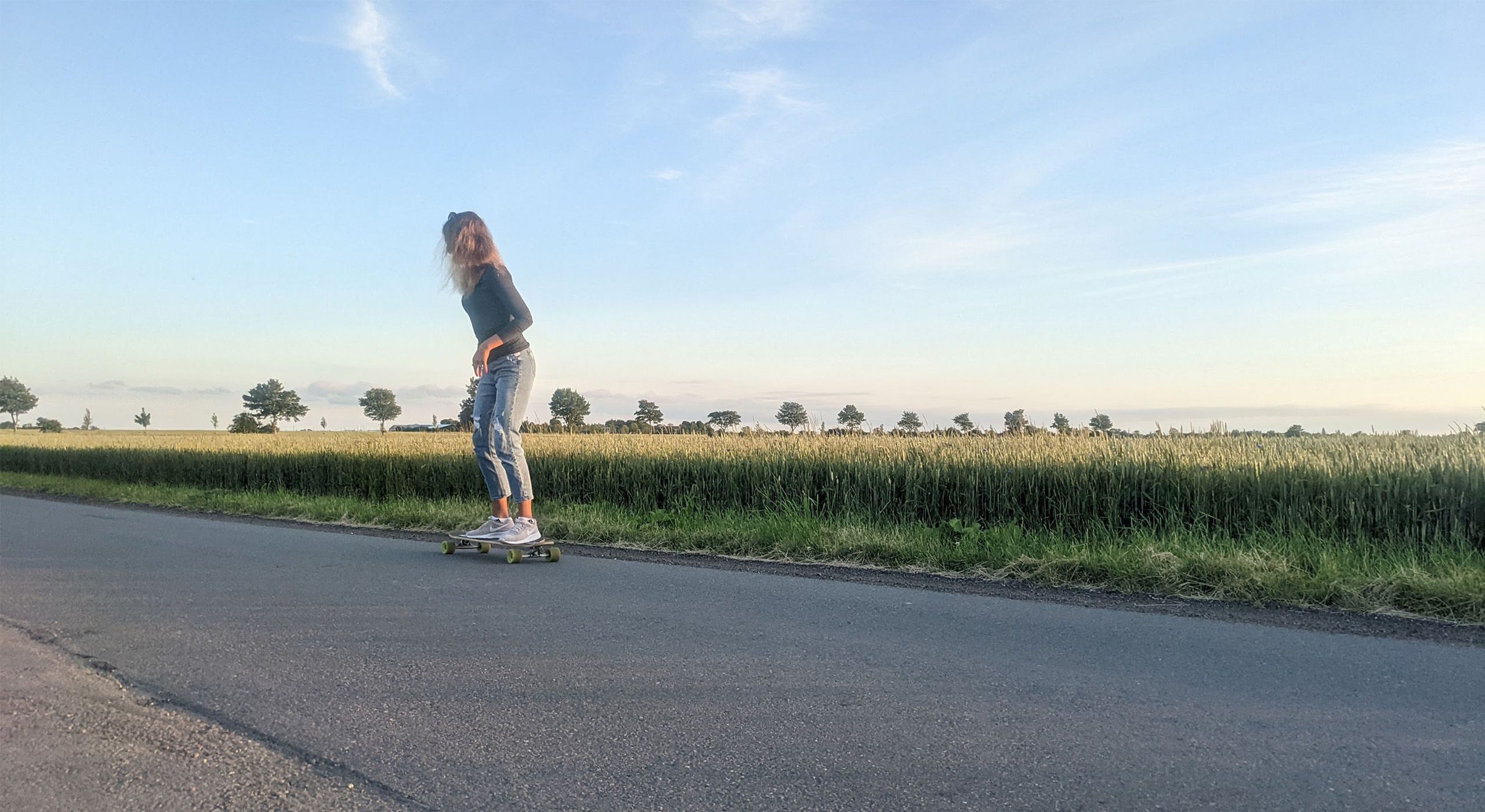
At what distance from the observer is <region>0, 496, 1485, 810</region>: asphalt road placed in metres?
2.70

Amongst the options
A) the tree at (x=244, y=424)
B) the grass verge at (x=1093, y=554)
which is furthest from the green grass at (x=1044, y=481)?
the tree at (x=244, y=424)

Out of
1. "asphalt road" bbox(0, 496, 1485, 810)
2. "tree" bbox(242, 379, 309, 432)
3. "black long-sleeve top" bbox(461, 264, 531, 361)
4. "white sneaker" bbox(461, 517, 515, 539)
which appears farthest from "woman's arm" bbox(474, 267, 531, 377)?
"tree" bbox(242, 379, 309, 432)

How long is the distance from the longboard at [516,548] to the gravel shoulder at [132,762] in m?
3.47

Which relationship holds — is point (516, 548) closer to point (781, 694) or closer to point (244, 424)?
point (781, 694)

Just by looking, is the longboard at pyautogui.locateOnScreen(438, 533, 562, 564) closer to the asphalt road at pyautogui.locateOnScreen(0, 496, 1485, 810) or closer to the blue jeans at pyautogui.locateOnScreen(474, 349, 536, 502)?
the blue jeans at pyautogui.locateOnScreen(474, 349, 536, 502)

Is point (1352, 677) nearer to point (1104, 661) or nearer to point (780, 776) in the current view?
point (1104, 661)

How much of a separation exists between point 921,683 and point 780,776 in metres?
1.15

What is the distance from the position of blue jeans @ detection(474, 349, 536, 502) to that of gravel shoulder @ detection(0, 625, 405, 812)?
376 centimetres

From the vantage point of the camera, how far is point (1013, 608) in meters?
5.38

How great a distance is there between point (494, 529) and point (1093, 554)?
4.75 meters

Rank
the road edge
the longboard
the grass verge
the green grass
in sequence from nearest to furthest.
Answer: the road edge, the grass verge, the longboard, the green grass

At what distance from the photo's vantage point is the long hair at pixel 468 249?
7.41 m

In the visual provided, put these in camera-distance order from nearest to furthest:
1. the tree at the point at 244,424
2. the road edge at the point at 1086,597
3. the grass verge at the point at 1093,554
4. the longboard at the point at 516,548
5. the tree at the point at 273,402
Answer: the road edge at the point at 1086,597
the grass verge at the point at 1093,554
the longboard at the point at 516,548
the tree at the point at 244,424
the tree at the point at 273,402

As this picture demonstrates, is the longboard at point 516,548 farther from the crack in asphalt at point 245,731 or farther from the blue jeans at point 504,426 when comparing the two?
the crack in asphalt at point 245,731
